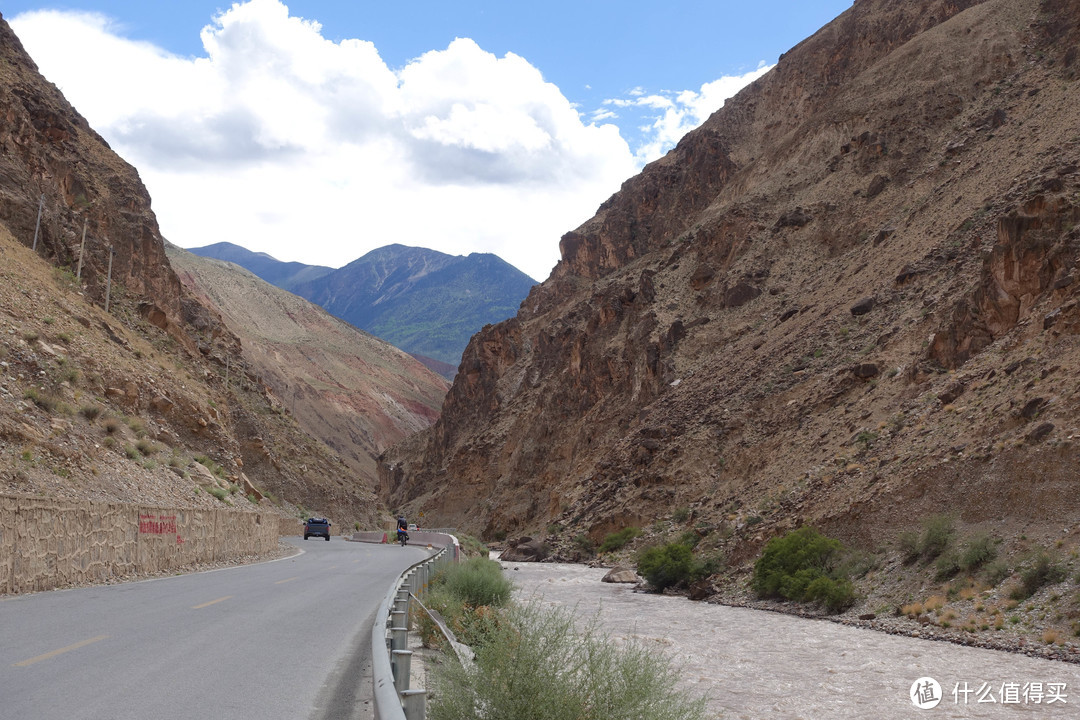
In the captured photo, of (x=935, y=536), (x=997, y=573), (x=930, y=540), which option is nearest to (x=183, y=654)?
(x=997, y=573)

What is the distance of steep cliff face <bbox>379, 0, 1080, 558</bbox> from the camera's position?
27.0m

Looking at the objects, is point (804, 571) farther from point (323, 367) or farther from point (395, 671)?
point (323, 367)

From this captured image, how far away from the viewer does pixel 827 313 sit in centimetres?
4269

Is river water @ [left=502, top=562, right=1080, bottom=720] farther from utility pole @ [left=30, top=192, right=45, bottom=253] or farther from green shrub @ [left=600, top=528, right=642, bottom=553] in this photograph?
utility pole @ [left=30, top=192, right=45, bottom=253]

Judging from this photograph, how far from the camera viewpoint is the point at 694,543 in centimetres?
3322

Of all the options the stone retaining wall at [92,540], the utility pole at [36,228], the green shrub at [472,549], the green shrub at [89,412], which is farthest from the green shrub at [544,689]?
the utility pole at [36,228]

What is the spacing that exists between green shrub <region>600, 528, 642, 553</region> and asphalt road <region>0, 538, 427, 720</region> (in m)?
24.9

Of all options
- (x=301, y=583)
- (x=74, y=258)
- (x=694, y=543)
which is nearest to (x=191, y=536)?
(x=301, y=583)

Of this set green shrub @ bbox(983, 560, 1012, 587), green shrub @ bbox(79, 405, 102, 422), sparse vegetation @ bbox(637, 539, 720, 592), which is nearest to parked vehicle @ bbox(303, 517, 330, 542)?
green shrub @ bbox(79, 405, 102, 422)

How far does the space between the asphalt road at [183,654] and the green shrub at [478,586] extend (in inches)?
61.1

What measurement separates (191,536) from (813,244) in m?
41.4

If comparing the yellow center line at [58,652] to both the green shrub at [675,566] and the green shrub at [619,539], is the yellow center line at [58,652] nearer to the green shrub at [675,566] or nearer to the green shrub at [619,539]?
the green shrub at [675,566]

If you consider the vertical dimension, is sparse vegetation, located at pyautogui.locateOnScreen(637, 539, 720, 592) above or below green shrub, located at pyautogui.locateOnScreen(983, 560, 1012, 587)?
below

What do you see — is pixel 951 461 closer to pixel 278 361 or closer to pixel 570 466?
pixel 570 466
